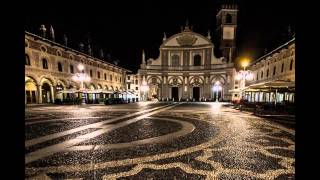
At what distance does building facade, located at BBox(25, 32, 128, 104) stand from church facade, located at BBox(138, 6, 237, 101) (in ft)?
48.8

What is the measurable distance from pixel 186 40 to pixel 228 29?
1329 cm

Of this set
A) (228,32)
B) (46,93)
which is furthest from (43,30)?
(228,32)

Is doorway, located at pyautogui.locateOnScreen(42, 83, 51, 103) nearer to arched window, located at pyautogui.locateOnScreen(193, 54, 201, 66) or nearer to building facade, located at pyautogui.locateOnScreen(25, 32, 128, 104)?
building facade, located at pyautogui.locateOnScreen(25, 32, 128, 104)

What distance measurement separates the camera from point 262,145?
5207 millimetres

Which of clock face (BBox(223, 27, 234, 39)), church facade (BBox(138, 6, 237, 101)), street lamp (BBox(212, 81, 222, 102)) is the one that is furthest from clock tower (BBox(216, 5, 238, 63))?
street lamp (BBox(212, 81, 222, 102))

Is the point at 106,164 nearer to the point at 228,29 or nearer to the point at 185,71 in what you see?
the point at 185,71

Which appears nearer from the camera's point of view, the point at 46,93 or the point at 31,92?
the point at 31,92

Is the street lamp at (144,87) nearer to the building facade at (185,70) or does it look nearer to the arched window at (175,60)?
the building facade at (185,70)

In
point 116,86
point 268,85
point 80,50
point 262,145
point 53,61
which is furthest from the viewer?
point 116,86

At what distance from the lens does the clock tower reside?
53.2 metres

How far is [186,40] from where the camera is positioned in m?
49.2
